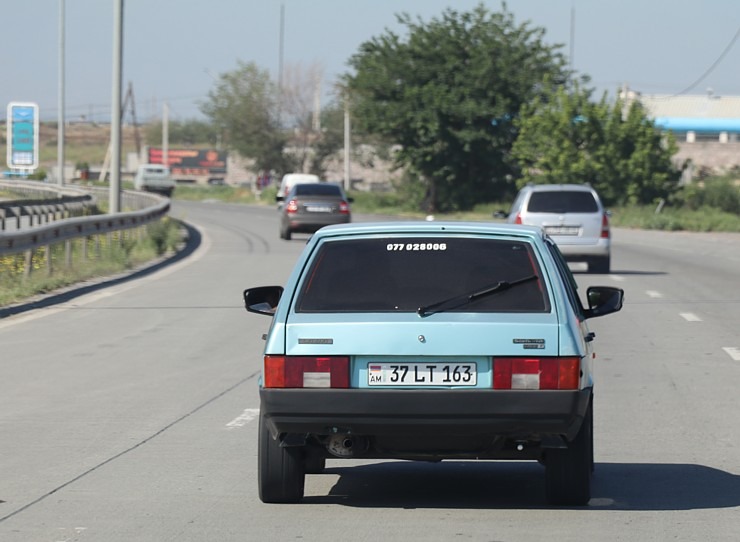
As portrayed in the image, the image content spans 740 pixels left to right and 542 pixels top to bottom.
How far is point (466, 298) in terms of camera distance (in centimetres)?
683

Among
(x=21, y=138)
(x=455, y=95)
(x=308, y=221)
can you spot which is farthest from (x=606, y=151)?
(x=21, y=138)

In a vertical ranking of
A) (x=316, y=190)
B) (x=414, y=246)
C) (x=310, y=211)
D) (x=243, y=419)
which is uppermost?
(x=414, y=246)

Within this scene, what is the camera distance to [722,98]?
133500mm

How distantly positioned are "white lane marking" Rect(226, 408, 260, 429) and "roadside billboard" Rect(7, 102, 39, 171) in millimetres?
31460

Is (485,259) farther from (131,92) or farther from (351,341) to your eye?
(131,92)

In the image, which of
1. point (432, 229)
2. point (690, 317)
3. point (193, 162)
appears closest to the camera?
point (432, 229)

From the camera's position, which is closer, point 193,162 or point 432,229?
point 432,229

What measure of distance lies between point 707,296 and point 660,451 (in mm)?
13544

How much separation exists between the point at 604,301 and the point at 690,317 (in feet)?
36.0

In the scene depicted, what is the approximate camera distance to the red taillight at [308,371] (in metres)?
6.63

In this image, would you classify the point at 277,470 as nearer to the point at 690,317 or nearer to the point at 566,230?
the point at 690,317

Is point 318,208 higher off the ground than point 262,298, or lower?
lower

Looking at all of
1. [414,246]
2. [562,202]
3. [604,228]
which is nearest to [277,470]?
[414,246]

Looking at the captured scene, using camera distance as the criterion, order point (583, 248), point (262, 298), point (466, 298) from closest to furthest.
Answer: point (466, 298) < point (262, 298) < point (583, 248)
